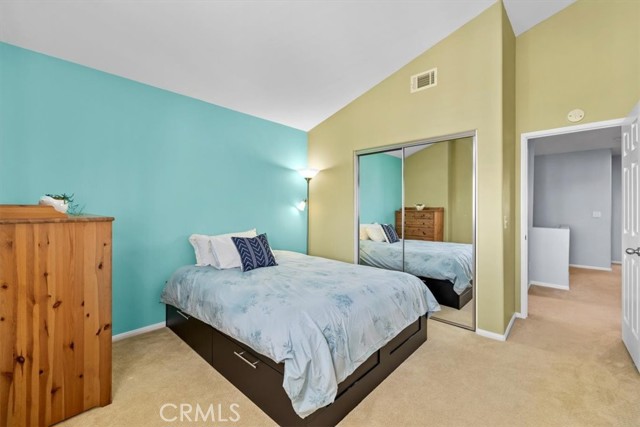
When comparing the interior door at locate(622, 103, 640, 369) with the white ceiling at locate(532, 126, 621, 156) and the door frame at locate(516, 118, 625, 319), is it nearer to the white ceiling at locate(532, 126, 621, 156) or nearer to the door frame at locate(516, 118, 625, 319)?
the door frame at locate(516, 118, 625, 319)

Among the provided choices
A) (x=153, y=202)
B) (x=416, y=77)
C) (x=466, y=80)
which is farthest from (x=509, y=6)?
(x=153, y=202)

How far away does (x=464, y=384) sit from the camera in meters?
2.09

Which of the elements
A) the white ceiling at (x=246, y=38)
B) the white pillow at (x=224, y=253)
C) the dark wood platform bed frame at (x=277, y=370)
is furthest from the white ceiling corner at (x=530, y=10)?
the white pillow at (x=224, y=253)

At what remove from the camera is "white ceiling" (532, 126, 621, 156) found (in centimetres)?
453

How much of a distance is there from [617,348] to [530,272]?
2.37 metres

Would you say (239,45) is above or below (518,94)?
above

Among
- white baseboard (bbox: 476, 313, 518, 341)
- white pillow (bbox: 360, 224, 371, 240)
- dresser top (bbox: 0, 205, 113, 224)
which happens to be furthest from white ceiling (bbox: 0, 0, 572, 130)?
white baseboard (bbox: 476, 313, 518, 341)

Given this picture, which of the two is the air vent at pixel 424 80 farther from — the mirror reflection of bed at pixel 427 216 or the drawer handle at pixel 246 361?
the drawer handle at pixel 246 361

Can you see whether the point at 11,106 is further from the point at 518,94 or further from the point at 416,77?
the point at 518,94

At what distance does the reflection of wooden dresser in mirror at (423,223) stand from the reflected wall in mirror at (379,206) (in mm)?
140

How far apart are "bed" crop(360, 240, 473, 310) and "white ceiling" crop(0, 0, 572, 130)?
7.26 ft

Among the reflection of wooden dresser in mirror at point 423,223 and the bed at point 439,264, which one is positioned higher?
the reflection of wooden dresser in mirror at point 423,223

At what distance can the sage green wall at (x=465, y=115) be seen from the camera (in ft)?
9.21

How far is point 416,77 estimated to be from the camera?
336 centimetres
